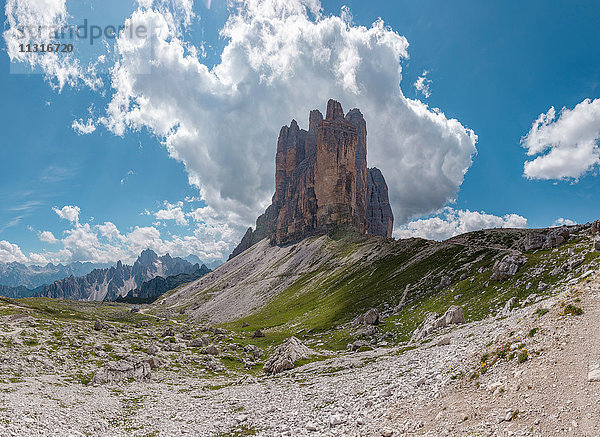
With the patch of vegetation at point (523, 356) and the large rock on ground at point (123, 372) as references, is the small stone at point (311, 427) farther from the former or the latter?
the large rock on ground at point (123, 372)

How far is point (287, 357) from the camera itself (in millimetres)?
44094

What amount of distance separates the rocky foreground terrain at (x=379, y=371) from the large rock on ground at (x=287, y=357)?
363mm

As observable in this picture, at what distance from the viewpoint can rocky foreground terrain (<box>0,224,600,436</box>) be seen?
1460cm

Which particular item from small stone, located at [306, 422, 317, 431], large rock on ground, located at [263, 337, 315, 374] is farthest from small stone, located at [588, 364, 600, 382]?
large rock on ground, located at [263, 337, 315, 374]

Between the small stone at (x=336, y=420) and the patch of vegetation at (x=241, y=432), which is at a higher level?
the small stone at (x=336, y=420)

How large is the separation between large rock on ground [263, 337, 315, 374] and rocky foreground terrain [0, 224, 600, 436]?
0.36m

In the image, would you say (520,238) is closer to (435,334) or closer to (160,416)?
(435,334)

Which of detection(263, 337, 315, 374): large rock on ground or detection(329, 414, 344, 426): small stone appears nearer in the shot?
detection(329, 414, 344, 426): small stone

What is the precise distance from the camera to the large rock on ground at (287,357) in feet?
139

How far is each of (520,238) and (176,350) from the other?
83.0 m

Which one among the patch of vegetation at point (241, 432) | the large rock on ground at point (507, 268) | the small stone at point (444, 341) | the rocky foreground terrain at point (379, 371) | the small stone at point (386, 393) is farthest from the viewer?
the large rock on ground at point (507, 268)

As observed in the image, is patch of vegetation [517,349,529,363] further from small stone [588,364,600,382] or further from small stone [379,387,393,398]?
small stone [379,387,393,398]

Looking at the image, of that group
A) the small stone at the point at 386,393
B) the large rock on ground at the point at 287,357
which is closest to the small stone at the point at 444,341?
the small stone at the point at 386,393

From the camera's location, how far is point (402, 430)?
616 inches
